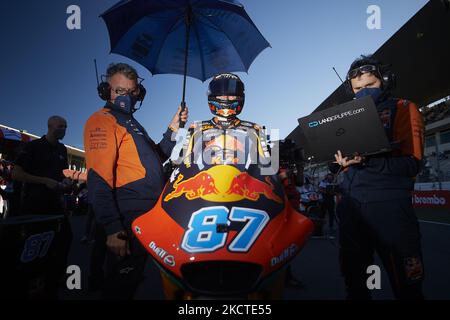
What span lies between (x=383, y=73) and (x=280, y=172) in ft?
4.70

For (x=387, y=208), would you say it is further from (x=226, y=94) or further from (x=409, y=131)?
(x=226, y=94)

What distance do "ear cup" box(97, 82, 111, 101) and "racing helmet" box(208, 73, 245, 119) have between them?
87 centimetres

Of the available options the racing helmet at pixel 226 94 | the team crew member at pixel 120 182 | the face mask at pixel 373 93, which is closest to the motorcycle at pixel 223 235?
the team crew member at pixel 120 182

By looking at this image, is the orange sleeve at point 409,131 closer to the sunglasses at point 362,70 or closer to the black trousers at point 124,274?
the sunglasses at point 362,70

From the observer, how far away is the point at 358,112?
6.09 feet

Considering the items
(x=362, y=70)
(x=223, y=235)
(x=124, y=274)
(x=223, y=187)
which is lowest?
(x=124, y=274)

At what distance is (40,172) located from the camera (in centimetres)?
284

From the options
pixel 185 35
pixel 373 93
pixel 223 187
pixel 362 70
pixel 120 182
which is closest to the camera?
pixel 223 187

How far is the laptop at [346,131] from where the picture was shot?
5.94ft

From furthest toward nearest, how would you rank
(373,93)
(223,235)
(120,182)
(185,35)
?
(185,35) < (373,93) < (120,182) < (223,235)

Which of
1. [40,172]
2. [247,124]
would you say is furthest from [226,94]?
[40,172]

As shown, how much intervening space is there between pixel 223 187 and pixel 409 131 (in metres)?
1.54

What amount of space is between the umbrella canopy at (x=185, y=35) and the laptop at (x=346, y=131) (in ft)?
4.68
